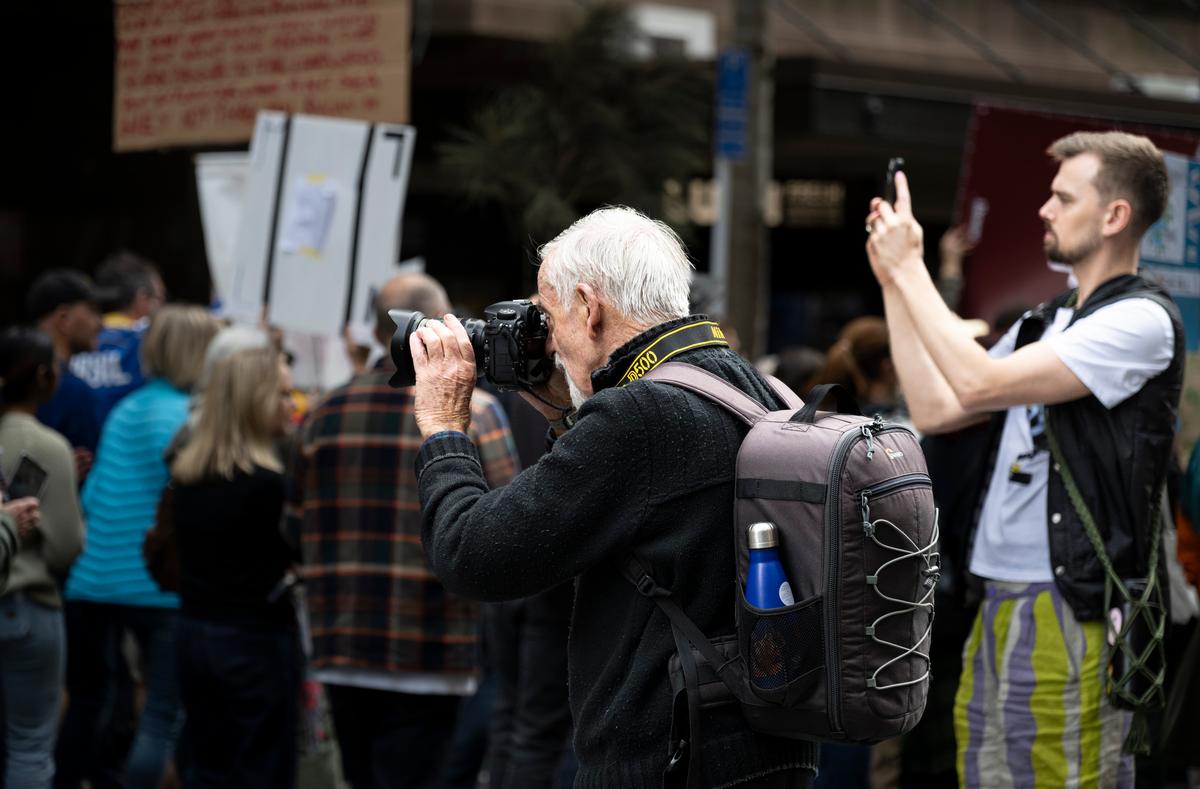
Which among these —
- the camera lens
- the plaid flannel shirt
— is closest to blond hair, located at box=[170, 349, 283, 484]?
the plaid flannel shirt

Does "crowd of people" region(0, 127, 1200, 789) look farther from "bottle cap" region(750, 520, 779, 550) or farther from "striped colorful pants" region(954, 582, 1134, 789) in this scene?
"bottle cap" region(750, 520, 779, 550)

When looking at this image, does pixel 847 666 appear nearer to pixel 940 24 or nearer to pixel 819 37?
pixel 819 37

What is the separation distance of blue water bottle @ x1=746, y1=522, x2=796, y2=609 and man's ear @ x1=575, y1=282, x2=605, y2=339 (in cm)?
49

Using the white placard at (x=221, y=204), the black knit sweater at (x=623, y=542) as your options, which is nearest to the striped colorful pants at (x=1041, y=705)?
the black knit sweater at (x=623, y=542)

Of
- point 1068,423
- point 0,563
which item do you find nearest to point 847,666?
point 1068,423

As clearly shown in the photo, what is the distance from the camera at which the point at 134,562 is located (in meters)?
5.80

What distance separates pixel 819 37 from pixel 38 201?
18.0 ft

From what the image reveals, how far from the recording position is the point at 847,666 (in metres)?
2.49

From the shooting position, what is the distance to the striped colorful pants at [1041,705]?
3.43m

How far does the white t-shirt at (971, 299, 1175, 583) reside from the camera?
11.1 ft

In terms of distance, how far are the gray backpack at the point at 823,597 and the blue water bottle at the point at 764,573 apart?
2 centimetres

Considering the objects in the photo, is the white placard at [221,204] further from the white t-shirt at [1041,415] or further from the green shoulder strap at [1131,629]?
the green shoulder strap at [1131,629]

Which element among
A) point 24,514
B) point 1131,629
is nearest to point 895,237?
point 1131,629

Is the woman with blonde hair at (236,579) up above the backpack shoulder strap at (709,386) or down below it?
below
